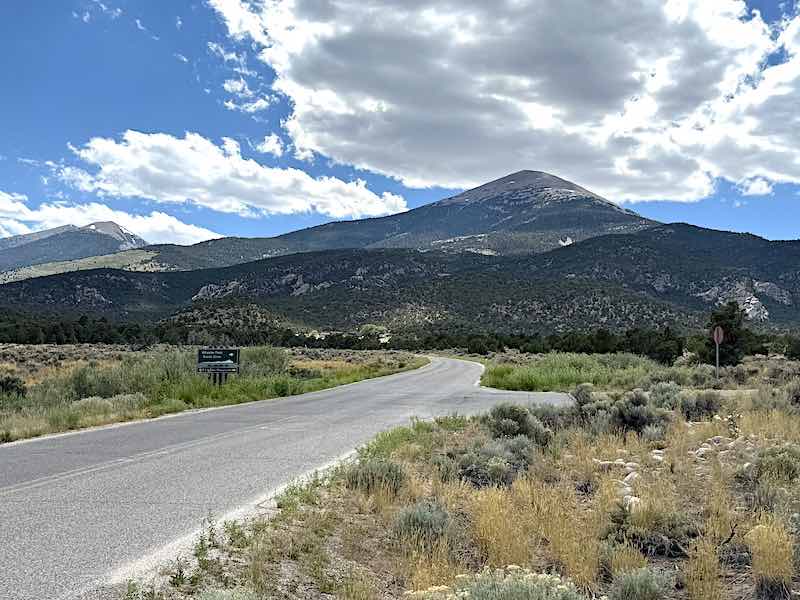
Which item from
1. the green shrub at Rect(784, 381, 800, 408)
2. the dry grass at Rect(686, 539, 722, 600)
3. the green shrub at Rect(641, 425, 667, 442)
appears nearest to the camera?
the dry grass at Rect(686, 539, 722, 600)

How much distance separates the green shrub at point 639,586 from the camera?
5.01 metres

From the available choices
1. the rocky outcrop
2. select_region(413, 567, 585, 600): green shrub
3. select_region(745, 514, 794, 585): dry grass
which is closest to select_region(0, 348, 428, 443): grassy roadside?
select_region(413, 567, 585, 600): green shrub

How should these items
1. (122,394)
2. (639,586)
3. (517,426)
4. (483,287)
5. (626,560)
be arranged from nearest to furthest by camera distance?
1. (639,586)
2. (626,560)
3. (517,426)
4. (122,394)
5. (483,287)

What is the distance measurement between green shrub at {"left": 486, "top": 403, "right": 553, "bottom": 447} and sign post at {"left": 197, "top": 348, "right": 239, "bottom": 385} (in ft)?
46.3

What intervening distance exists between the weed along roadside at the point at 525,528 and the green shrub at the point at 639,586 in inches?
0.4

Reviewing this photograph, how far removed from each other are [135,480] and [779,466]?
8791mm

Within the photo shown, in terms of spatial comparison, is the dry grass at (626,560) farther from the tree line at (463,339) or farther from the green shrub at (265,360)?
the tree line at (463,339)

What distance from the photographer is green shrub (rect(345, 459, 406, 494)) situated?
322 inches

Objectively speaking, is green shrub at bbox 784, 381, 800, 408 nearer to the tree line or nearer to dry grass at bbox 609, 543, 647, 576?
dry grass at bbox 609, 543, 647, 576

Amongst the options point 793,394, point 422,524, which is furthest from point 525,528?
point 793,394

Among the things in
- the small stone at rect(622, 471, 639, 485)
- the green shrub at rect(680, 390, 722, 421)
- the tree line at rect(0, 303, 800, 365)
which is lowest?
the tree line at rect(0, 303, 800, 365)

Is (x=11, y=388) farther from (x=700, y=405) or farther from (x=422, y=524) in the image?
(x=700, y=405)

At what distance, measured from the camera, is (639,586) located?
5059mm

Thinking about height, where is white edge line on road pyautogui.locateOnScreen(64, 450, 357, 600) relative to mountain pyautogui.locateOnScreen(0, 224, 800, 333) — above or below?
below
